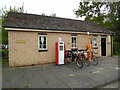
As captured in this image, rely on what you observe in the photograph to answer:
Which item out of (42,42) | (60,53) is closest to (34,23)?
(42,42)

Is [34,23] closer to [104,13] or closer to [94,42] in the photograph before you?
[94,42]

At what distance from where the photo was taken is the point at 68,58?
796 centimetres

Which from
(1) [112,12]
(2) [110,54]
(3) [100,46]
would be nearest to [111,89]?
(3) [100,46]

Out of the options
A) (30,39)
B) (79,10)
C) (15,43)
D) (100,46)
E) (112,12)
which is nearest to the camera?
(15,43)

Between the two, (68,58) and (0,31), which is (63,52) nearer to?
(68,58)

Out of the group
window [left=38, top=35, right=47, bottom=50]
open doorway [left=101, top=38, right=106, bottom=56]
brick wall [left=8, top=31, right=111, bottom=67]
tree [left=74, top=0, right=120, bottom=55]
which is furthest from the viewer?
tree [left=74, top=0, right=120, bottom=55]

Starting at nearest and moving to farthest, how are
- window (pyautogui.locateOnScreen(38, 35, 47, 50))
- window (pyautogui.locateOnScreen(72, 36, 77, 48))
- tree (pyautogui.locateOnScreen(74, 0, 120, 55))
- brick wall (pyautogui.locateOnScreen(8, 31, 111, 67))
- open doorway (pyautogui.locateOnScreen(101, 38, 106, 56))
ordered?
brick wall (pyautogui.locateOnScreen(8, 31, 111, 67))
window (pyautogui.locateOnScreen(38, 35, 47, 50))
window (pyautogui.locateOnScreen(72, 36, 77, 48))
open doorway (pyautogui.locateOnScreen(101, 38, 106, 56))
tree (pyautogui.locateOnScreen(74, 0, 120, 55))

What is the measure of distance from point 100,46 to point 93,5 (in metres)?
12.6

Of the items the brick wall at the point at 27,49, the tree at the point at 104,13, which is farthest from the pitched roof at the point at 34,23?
the tree at the point at 104,13

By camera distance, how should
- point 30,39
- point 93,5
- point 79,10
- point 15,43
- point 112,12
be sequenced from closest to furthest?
point 15,43, point 30,39, point 112,12, point 93,5, point 79,10

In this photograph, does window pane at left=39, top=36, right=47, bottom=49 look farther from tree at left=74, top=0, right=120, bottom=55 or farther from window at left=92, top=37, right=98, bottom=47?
tree at left=74, top=0, right=120, bottom=55

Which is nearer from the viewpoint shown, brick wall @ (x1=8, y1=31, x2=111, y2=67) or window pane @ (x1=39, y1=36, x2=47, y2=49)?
brick wall @ (x1=8, y1=31, x2=111, y2=67)

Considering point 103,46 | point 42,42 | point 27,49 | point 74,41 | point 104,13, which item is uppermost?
point 104,13

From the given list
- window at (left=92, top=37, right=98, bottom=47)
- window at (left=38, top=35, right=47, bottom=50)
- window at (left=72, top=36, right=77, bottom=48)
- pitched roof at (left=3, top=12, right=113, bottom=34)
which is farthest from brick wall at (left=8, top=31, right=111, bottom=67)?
window at (left=92, top=37, right=98, bottom=47)
